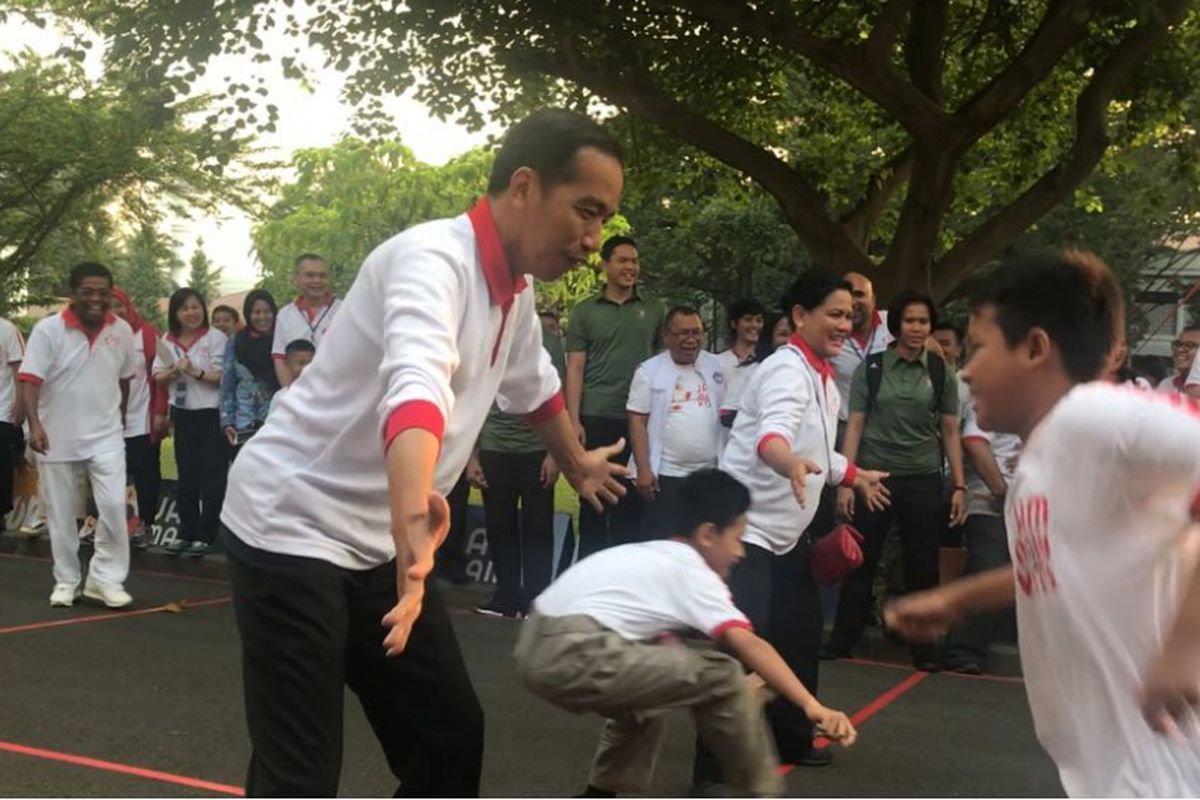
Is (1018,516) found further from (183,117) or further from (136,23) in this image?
(183,117)

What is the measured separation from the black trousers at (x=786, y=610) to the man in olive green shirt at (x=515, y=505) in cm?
304

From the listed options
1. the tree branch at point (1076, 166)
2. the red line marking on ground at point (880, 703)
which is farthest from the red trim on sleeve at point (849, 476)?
the tree branch at point (1076, 166)

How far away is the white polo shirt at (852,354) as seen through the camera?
7762mm

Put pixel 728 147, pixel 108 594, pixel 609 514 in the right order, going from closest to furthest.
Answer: pixel 108 594 → pixel 609 514 → pixel 728 147

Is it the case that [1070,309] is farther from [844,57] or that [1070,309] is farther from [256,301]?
[844,57]

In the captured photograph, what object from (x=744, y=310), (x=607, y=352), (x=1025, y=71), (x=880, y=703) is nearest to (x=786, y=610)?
(x=880, y=703)

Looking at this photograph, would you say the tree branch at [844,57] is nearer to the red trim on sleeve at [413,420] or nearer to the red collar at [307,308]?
the red collar at [307,308]

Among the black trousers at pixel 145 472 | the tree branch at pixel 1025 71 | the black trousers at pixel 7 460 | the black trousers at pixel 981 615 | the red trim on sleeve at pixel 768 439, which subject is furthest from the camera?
the tree branch at pixel 1025 71

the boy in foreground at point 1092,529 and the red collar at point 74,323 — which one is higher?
the red collar at point 74,323

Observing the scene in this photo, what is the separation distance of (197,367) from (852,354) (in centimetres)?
474

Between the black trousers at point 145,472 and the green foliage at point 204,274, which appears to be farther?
the green foliage at point 204,274

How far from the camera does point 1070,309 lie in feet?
7.80

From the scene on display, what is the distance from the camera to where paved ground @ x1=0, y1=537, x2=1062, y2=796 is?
5008 millimetres

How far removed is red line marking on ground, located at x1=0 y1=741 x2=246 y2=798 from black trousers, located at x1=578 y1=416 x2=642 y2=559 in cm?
359
